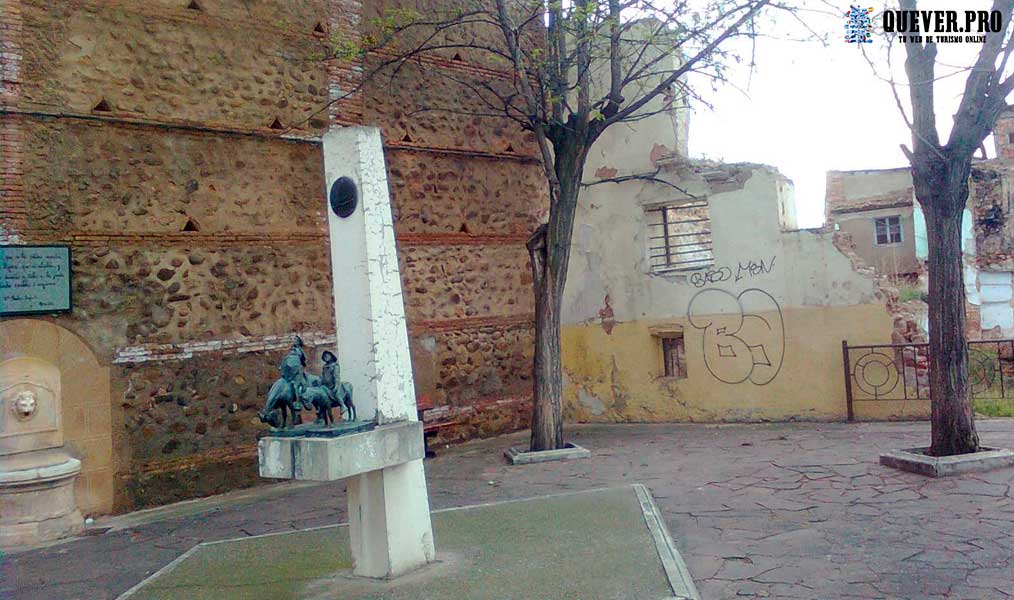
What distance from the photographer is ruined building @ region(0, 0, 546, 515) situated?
8.62 m

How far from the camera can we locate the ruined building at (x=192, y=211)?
8.62 meters

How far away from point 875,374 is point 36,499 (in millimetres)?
10253

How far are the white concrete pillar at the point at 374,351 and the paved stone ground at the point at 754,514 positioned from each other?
2.00 meters

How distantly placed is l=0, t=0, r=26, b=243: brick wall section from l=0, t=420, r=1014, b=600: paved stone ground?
3.39 meters

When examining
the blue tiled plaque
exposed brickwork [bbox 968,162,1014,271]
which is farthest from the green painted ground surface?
exposed brickwork [bbox 968,162,1014,271]

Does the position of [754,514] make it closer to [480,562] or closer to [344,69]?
[480,562]

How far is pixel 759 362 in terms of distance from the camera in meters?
11.6

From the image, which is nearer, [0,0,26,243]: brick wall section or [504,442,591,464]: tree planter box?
[0,0,26,243]: brick wall section

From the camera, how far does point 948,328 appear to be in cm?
790

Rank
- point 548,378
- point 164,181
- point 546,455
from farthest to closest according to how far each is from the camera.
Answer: point 548,378 < point 546,455 < point 164,181

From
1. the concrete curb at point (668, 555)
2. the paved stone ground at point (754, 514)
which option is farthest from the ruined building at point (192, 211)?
the concrete curb at point (668, 555)

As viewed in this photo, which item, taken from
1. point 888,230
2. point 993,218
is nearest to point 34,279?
point 993,218

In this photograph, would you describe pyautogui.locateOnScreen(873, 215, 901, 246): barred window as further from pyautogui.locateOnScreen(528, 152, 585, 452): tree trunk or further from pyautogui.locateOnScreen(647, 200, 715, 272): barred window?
pyautogui.locateOnScreen(528, 152, 585, 452): tree trunk

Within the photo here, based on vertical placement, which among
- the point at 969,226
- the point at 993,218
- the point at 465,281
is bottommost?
the point at 465,281
